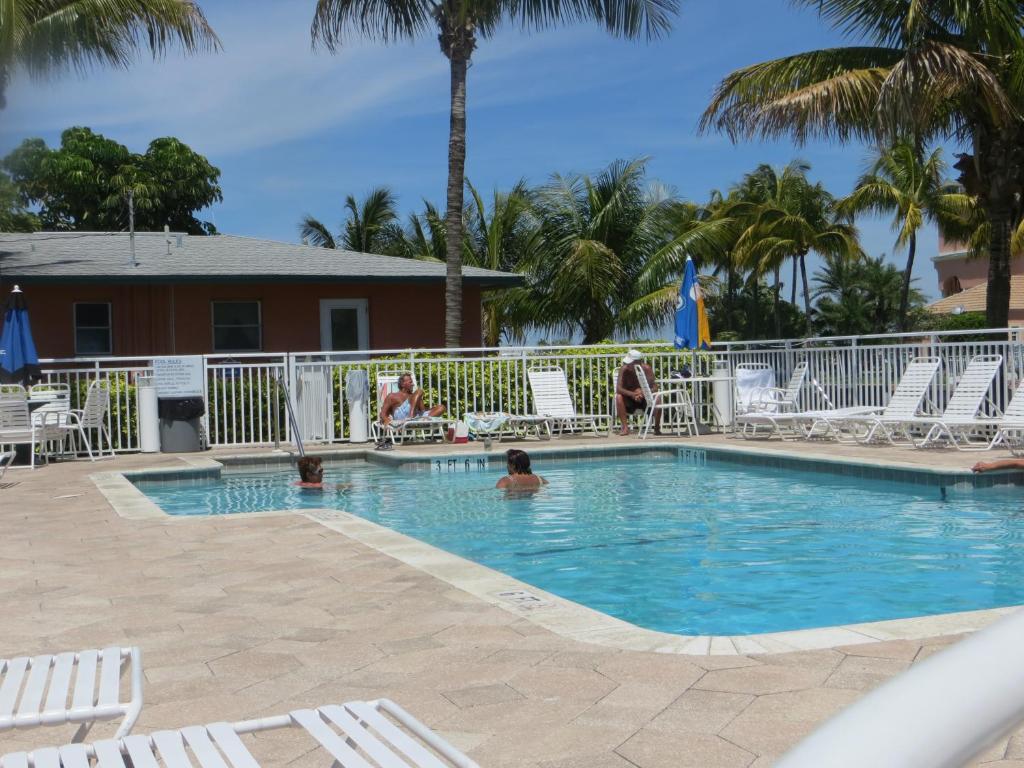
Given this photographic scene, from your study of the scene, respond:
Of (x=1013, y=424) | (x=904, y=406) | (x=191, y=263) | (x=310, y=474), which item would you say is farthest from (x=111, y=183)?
(x=1013, y=424)

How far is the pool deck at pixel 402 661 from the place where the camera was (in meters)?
3.56

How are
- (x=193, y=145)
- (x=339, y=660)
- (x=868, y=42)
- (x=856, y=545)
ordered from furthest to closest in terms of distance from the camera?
1. (x=193, y=145)
2. (x=868, y=42)
3. (x=856, y=545)
4. (x=339, y=660)

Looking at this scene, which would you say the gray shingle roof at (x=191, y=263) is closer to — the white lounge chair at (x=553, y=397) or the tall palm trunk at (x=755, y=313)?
the white lounge chair at (x=553, y=397)

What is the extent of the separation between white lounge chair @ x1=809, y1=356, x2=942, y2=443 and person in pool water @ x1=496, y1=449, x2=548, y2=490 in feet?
16.3

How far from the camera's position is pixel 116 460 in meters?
15.2

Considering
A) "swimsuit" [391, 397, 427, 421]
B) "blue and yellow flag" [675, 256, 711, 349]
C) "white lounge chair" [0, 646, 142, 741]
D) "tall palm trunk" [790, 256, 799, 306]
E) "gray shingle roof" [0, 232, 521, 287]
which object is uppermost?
"tall palm trunk" [790, 256, 799, 306]

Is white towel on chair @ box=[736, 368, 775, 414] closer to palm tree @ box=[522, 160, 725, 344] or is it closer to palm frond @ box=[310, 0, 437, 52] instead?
palm frond @ box=[310, 0, 437, 52]

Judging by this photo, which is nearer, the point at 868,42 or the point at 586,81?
the point at 868,42

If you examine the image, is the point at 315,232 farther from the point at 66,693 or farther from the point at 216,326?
the point at 66,693

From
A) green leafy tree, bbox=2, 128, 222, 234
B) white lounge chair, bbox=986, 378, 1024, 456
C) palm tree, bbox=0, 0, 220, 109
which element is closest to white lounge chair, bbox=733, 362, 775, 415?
white lounge chair, bbox=986, 378, 1024, 456

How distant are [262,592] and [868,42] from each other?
16025mm

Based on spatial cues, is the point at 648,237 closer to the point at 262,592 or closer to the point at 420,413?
the point at 420,413

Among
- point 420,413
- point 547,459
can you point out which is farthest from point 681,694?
point 420,413

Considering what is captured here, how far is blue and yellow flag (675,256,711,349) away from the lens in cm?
1738
